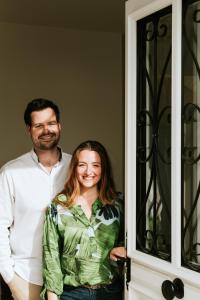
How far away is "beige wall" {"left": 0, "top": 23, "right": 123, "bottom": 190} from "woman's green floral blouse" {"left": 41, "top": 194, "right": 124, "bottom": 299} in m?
2.79

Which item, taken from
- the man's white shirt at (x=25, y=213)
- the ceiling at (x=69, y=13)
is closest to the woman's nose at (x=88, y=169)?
the man's white shirt at (x=25, y=213)

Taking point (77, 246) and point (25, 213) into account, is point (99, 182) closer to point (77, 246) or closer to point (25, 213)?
point (77, 246)

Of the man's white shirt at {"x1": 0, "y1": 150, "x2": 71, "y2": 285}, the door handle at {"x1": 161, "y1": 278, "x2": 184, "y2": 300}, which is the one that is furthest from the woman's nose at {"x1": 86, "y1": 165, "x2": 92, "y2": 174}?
the door handle at {"x1": 161, "y1": 278, "x2": 184, "y2": 300}

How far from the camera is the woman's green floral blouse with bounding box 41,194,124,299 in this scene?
83.8 inches

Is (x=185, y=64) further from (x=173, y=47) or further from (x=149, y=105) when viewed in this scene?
(x=149, y=105)

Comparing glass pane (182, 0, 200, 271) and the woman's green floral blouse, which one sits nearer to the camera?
glass pane (182, 0, 200, 271)

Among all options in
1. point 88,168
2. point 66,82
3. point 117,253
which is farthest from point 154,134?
point 66,82

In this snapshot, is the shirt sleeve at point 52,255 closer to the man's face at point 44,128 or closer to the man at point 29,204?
the man at point 29,204

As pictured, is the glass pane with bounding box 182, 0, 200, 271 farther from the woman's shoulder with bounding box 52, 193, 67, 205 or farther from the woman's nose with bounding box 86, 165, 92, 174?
the woman's shoulder with bounding box 52, 193, 67, 205

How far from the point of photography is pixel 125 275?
6.86 feet

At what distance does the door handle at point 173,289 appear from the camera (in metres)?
1.74

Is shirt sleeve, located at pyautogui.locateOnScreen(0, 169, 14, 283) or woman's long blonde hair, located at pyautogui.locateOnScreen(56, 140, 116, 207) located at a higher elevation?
woman's long blonde hair, located at pyautogui.locateOnScreen(56, 140, 116, 207)

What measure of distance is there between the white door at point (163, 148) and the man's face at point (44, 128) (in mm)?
509

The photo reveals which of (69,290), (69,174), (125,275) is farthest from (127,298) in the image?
(69,174)
